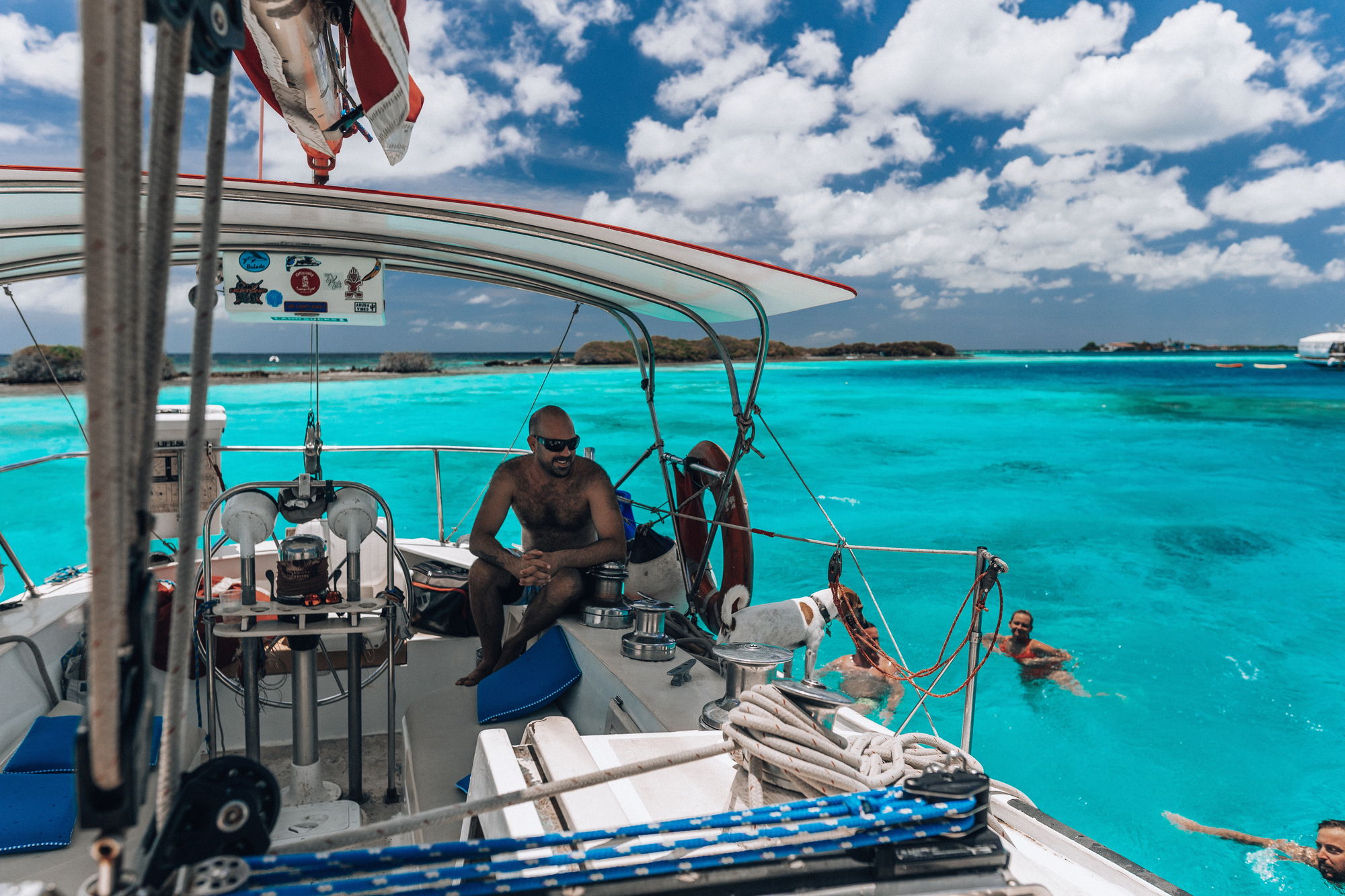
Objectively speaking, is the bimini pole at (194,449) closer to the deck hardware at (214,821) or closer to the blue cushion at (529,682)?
the deck hardware at (214,821)

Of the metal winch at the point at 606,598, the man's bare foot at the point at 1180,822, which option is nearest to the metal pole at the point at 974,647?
the metal winch at the point at 606,598

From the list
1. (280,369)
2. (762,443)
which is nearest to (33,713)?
(762,443)

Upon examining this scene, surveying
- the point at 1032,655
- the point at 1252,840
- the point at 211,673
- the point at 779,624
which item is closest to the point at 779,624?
the point at 779,624

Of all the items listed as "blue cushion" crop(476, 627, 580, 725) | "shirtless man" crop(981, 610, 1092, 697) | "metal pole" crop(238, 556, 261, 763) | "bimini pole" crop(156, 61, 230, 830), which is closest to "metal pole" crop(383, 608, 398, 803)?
"blue cushion" crop(476, 627, 580, 725)

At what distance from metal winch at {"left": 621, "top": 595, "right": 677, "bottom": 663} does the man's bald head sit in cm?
99

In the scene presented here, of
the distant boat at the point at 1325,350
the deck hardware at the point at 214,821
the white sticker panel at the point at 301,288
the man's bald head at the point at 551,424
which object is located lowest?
the deck hardware at the point at 214,821

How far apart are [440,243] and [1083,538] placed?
17117 millimetres

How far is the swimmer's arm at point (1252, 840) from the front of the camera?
5856 mm

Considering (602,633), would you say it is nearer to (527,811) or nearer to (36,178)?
(527,811)

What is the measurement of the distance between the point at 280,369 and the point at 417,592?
56362 mm

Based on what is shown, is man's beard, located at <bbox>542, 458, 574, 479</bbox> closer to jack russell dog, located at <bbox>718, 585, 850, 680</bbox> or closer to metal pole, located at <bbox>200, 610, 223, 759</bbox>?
jack russell dog, located at <bbox>718, 585, 850, 680</bbox>

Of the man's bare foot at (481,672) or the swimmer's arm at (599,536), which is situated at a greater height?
the swimmer's arm at (599,536)

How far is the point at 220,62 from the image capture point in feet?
2.36

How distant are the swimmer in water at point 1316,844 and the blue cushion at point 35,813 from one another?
239 inches
